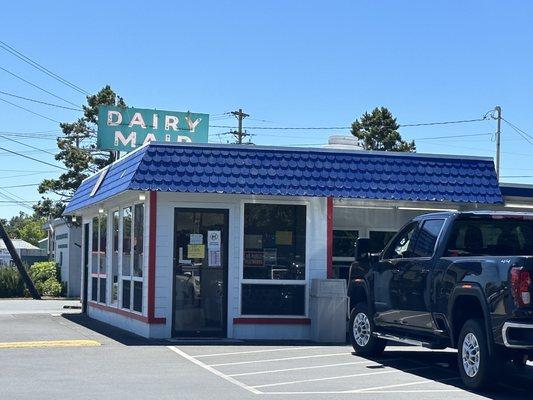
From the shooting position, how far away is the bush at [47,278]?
4097 centimetres

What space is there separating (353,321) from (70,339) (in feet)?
17.8

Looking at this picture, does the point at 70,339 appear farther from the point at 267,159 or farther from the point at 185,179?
the point at 267,159

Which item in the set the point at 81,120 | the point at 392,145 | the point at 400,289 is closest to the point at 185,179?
the point at 400,289

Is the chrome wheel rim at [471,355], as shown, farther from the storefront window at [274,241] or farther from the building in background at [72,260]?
the building in background at [72,260]

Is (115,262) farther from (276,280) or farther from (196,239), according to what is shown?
(276,280)

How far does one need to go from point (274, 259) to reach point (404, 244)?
14.3 ft

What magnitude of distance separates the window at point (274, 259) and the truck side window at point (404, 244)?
3.73 m

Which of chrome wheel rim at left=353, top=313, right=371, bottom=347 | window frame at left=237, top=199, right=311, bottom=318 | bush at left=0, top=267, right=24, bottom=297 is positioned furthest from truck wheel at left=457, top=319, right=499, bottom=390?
bush at left=0, top=267, right=24, bottom=297

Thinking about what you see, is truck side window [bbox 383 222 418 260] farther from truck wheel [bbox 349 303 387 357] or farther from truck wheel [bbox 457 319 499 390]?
truck wheel [bbox 457 319 499 390]

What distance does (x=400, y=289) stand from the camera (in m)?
12.9

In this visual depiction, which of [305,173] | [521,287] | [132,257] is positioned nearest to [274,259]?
[305,173]

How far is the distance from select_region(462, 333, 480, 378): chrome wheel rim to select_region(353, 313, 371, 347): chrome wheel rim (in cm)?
321

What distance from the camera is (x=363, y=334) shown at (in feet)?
47.1

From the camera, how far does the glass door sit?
55.3 ft
